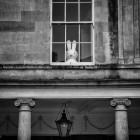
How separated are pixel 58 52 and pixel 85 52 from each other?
30.8 inches

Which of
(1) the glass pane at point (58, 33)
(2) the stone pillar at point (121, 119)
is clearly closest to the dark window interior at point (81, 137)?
(2) the stone pillar at point (121, 119)

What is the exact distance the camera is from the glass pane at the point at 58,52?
45.3 ft

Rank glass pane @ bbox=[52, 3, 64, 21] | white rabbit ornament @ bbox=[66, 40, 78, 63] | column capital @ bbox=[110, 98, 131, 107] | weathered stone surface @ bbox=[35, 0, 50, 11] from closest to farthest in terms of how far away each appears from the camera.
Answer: column capital @ bbox=[110, 98, 131, 107], white rabbit ornament @ bbox=[66, 40, 78, 63], weathered stone surface @ bbox=[35, 0, 50, 11], glass pane @ bbox=[52, 3, 64, 21]

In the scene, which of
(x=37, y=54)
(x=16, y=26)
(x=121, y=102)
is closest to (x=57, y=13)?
(x=16, y=26)

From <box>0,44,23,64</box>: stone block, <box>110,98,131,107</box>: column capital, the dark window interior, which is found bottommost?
the dark window interior

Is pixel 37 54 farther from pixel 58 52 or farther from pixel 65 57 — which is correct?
pixel 65 57

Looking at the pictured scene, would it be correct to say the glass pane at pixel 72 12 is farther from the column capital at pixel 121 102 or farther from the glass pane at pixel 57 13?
the column capital at pixel 121 102

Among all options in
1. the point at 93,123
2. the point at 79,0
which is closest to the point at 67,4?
the point at 79,0

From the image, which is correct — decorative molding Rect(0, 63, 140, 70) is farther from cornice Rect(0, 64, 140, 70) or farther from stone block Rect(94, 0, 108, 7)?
stone block Rect(94, 0, 108, 7)

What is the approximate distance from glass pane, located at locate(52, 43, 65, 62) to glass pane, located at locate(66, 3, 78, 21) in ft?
2.76

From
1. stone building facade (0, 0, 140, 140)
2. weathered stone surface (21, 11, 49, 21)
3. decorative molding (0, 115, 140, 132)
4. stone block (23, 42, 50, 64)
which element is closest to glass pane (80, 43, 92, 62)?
stone building facade (0, 0, 140, 140)

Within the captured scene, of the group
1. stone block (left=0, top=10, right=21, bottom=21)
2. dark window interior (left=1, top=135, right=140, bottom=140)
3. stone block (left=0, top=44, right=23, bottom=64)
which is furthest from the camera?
dark window interior (left=1, top=135, right=140, bottom=140)

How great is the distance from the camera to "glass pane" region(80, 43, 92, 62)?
545 inches

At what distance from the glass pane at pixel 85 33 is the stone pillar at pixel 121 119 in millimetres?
2105
